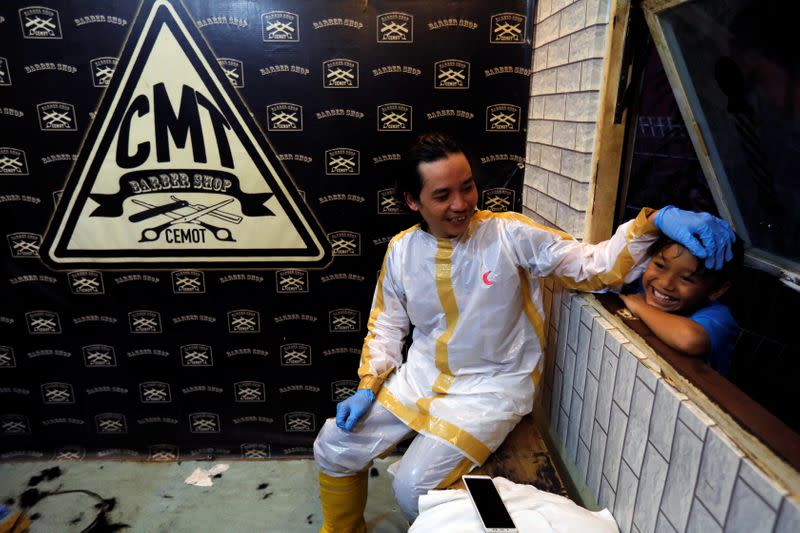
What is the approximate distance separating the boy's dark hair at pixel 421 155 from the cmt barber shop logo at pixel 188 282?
130cm

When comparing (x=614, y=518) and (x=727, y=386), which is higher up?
(x=727, y=386)

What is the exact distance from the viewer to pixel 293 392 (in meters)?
2.79

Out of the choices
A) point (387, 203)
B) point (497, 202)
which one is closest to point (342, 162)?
point (387, 203)

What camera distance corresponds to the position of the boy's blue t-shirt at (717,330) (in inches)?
55.7

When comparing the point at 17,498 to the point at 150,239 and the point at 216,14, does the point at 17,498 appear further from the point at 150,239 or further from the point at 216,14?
the point at 216,14

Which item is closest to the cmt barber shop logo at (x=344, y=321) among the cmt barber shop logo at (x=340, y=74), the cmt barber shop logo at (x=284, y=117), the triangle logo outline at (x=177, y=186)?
the triangle logo outline at (x=177, y=186)

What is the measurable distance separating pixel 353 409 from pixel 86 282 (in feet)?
5.17

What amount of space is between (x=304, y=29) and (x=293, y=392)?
1.79 metres

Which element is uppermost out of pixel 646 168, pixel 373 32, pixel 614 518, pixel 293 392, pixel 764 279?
pixel 373 32

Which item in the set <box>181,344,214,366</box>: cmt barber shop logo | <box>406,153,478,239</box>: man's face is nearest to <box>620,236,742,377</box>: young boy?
<box>406,153,478,239</box>: man's face

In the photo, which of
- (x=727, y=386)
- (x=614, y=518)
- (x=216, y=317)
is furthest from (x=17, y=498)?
(x=727, y=386)

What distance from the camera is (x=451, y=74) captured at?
2.35m

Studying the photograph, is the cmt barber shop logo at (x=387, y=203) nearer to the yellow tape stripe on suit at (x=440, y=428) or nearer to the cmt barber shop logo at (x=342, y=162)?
the cmt barber shop logo at (x=342, y=162)

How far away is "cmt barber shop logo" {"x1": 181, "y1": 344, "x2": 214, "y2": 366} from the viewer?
2707 mm
